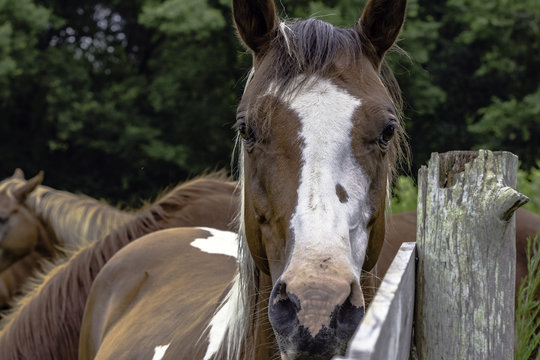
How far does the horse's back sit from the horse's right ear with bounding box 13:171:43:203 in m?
3.14

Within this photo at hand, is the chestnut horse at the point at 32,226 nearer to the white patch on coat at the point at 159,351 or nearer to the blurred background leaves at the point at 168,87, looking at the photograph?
the white patch on coat at the point at 159,351

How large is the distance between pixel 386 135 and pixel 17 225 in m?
5.37

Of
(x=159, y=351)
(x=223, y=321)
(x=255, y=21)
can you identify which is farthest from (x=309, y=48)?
(x=159, y=351)

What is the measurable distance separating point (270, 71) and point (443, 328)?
0.91m

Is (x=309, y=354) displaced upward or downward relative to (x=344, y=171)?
downward

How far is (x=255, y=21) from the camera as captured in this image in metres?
2.11

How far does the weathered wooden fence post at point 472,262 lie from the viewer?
158 cm

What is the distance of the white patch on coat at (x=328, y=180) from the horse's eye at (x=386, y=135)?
0.40ft

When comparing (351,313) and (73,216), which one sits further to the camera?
(73,216)

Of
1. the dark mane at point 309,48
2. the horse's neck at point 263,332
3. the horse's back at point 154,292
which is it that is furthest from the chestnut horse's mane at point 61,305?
the dark mane at point 309,48

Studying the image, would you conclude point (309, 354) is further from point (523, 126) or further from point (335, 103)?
point (523, 126)

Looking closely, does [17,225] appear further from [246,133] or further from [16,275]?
[246,133]

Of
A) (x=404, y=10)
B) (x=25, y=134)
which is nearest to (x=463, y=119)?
(x=25, y=134)

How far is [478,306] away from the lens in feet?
5.17
